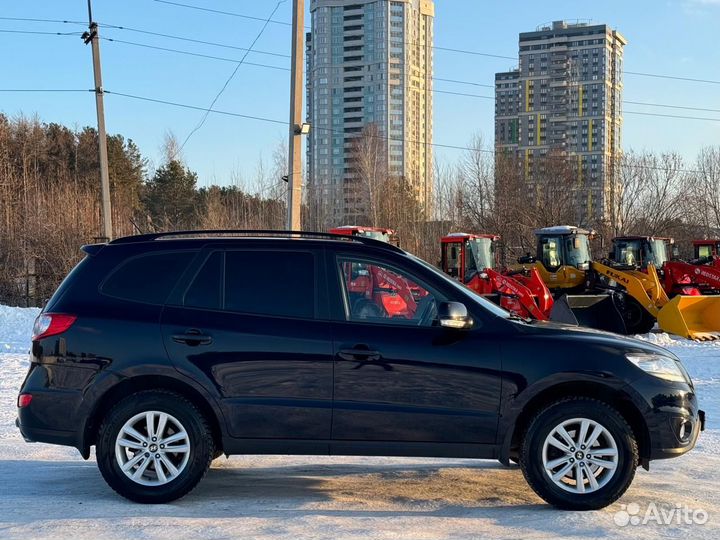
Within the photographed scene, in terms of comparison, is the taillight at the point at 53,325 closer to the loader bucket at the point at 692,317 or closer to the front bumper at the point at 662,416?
the front bumper at the point at 662,416

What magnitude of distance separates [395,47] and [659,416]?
7566 cm

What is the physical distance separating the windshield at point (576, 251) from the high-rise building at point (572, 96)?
37905 millimetres

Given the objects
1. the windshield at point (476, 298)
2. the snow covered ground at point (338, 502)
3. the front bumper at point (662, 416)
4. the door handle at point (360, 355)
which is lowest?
the snow covered ground at point (338, 502)

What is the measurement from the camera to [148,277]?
586 centimetres

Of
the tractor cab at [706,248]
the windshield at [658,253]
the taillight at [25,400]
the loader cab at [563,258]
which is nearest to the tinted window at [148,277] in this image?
the taillight at [25,400]

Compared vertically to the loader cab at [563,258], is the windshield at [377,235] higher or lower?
higher

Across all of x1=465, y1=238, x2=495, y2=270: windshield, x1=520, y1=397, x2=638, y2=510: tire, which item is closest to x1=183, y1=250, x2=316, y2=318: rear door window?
x1=520, y1=397, x2=638, y2=510: tire

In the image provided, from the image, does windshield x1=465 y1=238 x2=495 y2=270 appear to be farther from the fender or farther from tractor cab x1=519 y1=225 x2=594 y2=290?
the fender

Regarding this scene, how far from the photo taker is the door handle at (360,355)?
546 cm

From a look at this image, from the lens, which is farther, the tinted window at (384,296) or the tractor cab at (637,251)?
the tractor cab at (637,251)

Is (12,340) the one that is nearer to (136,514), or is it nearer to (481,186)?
(136,514)

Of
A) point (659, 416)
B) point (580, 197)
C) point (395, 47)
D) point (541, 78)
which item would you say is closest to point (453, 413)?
point (659, 416)

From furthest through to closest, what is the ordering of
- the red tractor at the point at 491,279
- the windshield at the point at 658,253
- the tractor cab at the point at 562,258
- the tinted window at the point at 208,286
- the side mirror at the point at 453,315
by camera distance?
the windshield at the point at 658,253
the tractor cab at the point at 562,258
the red tractor at the point at 491,279
the tinted window at the point at 208,286
the side mirror at the point at 453,315

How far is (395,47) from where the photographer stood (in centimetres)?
7750
